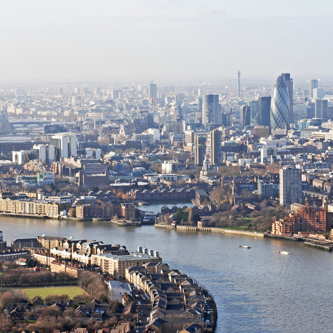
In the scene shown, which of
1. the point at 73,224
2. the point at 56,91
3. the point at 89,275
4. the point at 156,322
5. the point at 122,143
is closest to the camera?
the point at 156,322

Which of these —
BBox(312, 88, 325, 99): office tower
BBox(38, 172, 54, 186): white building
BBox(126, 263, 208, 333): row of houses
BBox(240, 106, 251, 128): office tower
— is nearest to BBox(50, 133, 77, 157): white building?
BBox(38, 172, 54, 186): white building

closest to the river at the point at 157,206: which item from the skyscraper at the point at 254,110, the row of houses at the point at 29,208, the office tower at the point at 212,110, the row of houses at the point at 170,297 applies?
the row of houses at the point at 29,208

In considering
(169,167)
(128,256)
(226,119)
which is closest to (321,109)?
(226,119)

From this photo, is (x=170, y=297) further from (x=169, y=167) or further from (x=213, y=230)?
(x=169, y=167)

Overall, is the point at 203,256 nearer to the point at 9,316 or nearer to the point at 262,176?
the point at 9,316

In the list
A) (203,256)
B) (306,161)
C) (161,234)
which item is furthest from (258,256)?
(306,161)
